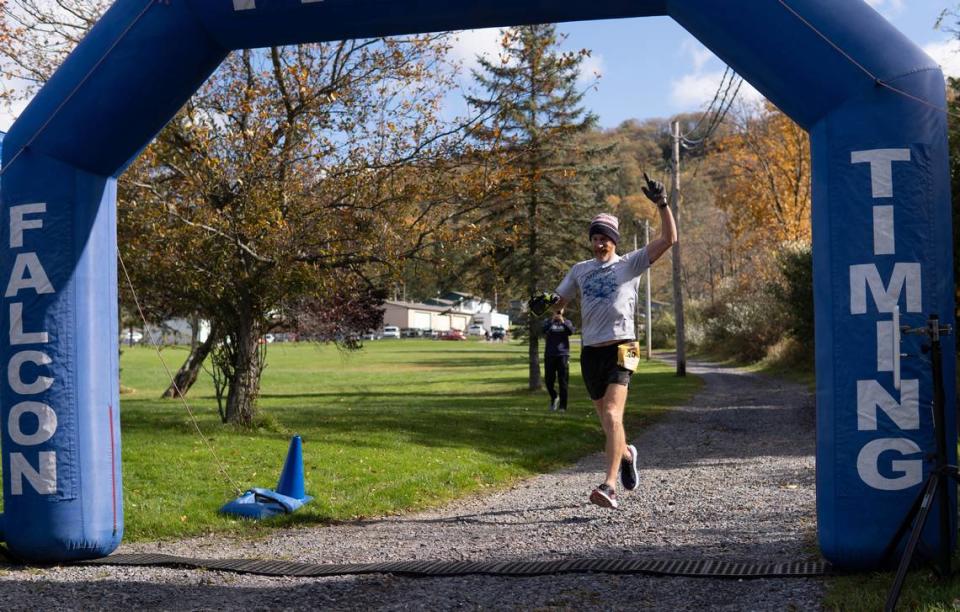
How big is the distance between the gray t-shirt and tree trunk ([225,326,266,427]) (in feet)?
25.9

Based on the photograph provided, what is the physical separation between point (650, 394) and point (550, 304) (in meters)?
18.2

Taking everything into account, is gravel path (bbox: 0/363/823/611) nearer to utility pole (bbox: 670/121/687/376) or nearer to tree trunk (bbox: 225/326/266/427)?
tree trunk (bbox: 225/326/266/427)

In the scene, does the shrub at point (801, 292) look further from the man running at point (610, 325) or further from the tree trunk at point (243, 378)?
the man running at point (610, 325)

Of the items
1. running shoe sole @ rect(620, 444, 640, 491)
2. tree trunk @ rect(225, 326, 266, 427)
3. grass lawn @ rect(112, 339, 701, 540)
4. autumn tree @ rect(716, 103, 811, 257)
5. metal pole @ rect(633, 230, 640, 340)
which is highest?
autumn tree @ rect(716, 103, 811, 257)

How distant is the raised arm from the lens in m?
6.63

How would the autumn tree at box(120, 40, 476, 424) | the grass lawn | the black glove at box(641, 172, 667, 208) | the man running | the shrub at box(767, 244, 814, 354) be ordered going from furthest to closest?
the shrub at box(767, 244, 814, 354)
the autumn tree at box(120, 40, 476, 424)
the grass lawn
the man running
the black glove at box(641, 172, 667, 208)

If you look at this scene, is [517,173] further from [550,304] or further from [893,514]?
[893,514]

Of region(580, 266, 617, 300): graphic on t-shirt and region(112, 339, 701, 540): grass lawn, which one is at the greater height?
region(580, 266, 617, 300): graphic on t-shirt

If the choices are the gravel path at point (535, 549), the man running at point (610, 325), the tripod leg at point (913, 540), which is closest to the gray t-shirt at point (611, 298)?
the man running at point (610, 325)

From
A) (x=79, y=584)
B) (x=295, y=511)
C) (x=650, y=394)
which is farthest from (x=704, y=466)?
(x=650, y=394)

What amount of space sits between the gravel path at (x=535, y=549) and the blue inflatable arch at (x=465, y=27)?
0.62 meters

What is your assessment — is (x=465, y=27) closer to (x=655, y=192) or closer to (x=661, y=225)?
(x=655, y=192)

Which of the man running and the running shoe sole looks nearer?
the man running

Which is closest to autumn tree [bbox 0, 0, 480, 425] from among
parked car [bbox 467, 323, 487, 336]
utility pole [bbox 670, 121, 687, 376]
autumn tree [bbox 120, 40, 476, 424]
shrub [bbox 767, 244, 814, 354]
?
autumn tree [bbox 120, 40, 476, 424]
